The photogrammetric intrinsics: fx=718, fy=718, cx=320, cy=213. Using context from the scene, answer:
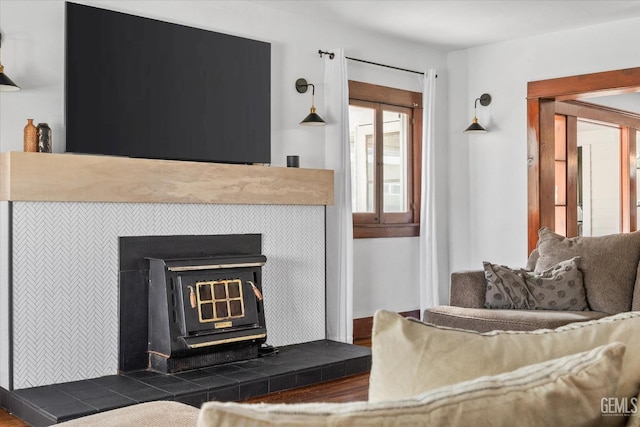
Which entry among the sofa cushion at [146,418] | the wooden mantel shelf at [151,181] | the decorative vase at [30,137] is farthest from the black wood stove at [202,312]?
the sofa cushion at [146,418]

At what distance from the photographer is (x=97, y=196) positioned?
13.5 feet

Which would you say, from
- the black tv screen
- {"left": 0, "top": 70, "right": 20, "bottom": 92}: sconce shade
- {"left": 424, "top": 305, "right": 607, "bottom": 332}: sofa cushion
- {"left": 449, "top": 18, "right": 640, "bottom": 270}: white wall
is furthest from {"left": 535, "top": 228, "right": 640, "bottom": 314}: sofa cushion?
{"left": 0, "top": 70, "right": 20, "bottom": 92}: sconce shade

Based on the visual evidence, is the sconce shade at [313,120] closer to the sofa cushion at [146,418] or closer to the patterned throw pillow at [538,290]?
the patterned throw pillow at [538,290]

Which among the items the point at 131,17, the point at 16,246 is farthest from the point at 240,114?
the point at 16,246

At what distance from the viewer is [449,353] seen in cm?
111

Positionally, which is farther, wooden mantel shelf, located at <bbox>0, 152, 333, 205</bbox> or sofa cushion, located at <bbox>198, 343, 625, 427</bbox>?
wooden mantel shelf, located at <bbox>0, 152, 333, 205</bbox>

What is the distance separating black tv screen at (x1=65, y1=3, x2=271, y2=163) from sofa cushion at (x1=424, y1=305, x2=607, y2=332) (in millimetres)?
1715

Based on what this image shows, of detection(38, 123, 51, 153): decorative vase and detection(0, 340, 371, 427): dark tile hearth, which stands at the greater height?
detection(38, 123, 51, 153): decorative vase

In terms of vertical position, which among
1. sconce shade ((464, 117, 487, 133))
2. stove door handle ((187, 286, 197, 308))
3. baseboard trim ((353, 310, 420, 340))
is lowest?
baseboard trim ((353, 310, 420, 340))

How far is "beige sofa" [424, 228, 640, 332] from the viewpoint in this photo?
4.27 meters

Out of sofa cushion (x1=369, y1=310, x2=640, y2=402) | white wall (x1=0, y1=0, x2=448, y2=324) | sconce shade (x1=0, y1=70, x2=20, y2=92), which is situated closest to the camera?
sofa cushion (x1=369, y1=310, x2=640, y2=402)

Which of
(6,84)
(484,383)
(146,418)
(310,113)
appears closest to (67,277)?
(6,84)

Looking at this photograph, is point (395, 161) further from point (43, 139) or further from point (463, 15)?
point (43, 139)

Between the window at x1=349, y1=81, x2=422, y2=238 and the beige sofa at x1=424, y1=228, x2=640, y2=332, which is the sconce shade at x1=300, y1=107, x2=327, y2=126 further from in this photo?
the beige sofa at x1=424, y1=228, x2=640, y2=332
